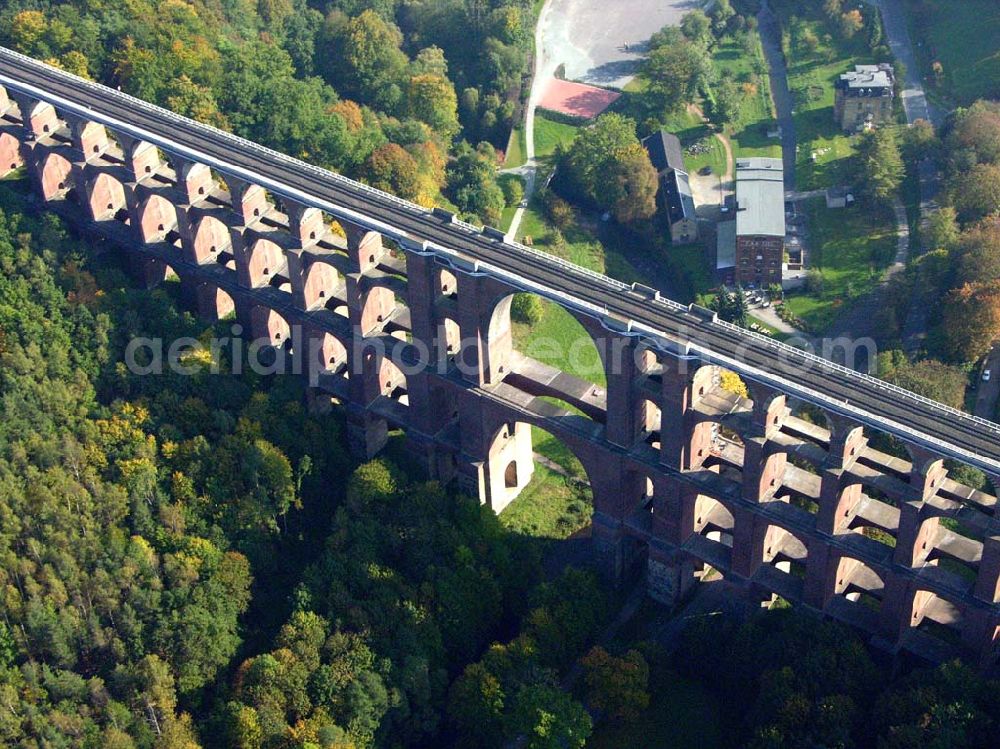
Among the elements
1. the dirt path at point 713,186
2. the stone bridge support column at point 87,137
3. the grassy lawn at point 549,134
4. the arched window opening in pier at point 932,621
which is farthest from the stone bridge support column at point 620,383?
the grassy lawn at point 549,134

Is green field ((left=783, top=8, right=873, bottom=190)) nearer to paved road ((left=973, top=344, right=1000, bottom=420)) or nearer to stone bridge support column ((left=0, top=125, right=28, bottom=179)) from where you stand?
paved road ((left=973, top=344, right=1000, bottom=420))

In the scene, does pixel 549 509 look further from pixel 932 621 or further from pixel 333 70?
pixel 333 70

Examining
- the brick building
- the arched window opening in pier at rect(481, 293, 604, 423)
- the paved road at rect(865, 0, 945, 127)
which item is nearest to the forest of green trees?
the brick building

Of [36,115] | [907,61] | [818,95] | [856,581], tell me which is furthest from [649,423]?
[907,61]

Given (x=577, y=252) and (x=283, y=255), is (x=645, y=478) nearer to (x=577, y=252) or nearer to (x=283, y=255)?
(x=283, y=255)

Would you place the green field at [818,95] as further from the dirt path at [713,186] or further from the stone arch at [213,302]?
the stone arch at [213,302]

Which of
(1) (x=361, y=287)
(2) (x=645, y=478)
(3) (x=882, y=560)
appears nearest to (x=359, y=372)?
(1) (x=361, y=287)
